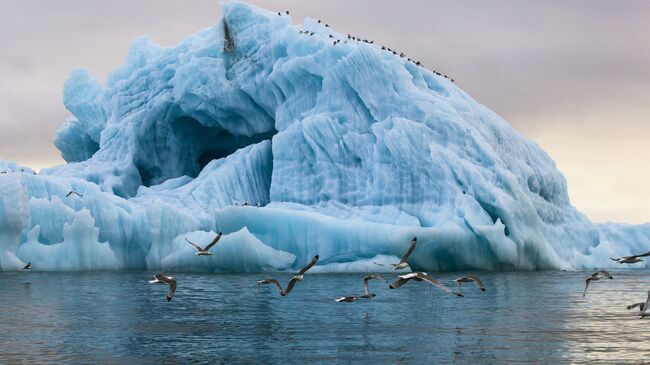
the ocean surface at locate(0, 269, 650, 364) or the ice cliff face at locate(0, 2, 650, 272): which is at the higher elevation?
the ice cliff face at locate(0, 2, 650, 272)

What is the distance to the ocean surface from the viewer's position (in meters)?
16.5

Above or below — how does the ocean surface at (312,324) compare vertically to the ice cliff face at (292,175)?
below

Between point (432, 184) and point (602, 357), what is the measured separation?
24.9 m

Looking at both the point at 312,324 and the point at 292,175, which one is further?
the point at 292,175

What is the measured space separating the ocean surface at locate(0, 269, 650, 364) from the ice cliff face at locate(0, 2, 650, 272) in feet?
17.4

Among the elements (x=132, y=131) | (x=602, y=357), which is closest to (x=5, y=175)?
(x=132, y=131)

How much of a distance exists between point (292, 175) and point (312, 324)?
75.9 feet

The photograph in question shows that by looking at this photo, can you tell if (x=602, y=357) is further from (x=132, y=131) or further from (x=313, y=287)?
(x=132, y=131)

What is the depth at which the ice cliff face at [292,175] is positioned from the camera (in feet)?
128

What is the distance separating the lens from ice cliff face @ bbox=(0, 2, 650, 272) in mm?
38875

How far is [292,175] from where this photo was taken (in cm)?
4384

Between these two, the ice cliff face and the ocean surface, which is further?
the ice cliff face

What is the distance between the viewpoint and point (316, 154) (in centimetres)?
4322

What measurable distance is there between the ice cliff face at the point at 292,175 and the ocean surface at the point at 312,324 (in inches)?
208
